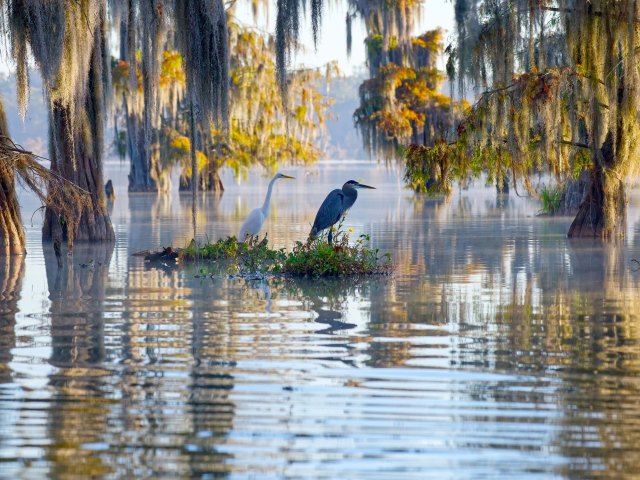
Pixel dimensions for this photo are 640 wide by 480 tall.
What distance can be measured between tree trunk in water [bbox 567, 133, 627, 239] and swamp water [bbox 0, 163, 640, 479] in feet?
14.8

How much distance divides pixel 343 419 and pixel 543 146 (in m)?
11.9

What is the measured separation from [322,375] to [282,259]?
24.1 feet

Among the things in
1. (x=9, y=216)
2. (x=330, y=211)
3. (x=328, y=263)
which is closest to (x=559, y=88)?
(x=330, y=211)

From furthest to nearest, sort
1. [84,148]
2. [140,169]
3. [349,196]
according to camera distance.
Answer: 1. [140,169]
2. [84,148]
3. [349,196]

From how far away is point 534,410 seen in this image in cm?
588

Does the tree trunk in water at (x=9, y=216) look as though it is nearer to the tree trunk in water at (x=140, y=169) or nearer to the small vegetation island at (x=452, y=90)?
the small vegetation island at (x=452, y=90)

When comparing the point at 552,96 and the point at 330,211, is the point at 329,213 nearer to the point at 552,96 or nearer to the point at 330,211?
the point at 330,211

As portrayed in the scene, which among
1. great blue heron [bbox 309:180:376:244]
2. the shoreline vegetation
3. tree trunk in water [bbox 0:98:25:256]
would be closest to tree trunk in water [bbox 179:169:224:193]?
tree trunk in water [bbox 0:98:25:256]

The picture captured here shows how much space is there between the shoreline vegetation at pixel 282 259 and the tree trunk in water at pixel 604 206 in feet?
14.3

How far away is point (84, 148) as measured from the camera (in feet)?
58.4

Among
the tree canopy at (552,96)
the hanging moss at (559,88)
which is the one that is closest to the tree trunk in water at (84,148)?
the tree canopy at (552,96)

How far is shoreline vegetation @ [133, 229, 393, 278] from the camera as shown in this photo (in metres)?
13.1

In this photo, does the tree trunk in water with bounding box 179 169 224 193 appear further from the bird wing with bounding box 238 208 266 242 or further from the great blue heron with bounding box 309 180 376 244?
the great blue heron with bounding box 309 180 376 244

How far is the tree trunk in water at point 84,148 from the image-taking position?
17312mm
